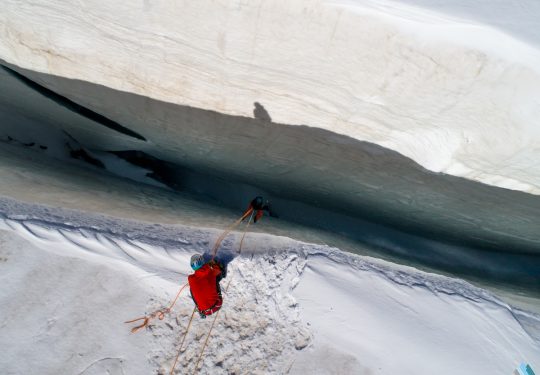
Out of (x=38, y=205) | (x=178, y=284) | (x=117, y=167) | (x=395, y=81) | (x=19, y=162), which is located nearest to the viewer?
(x=395, y=81)

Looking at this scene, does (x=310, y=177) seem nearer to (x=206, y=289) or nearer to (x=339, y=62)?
(x=339, y=62)

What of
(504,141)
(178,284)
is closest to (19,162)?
(178,284)

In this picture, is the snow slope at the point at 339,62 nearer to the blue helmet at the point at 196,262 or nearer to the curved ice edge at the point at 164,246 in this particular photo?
the curved ice edge at the point at 164,246

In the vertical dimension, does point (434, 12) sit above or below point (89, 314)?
above

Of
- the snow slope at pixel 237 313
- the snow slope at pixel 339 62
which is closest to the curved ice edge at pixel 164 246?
the snow slope at pixel 237 313

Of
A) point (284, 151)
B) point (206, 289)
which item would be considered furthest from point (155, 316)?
point (284, 151)

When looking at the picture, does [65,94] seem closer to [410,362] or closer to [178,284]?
[178,284]

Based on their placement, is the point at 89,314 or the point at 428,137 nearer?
the point at 89,314

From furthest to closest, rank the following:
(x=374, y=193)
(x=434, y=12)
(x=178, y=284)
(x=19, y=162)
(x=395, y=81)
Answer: (x=374, y=193) → (x=19, y=162) → (x=178, y=284) → (x=395, y=81) → (x=434, y=12)

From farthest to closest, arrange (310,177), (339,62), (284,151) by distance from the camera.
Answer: (310,177) < (284,151) < (339,62)
